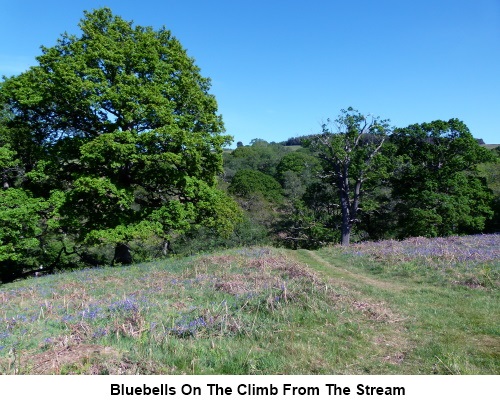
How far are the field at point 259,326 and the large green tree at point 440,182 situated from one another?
20324mm

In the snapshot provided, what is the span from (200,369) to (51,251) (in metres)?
31.9

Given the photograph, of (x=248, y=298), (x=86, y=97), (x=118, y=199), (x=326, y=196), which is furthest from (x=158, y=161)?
(x=326, y=196)

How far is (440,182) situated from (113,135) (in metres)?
31.1

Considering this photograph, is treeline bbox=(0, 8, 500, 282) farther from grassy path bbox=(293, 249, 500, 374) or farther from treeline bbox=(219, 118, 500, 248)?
treeline bbox=(219, 118, 500, 248)

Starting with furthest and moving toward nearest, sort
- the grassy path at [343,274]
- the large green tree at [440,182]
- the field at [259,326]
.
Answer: the large green tree at [440,182], the grassy path at [343,274], the field at [259,326]

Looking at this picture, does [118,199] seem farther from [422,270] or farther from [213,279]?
[422,270]

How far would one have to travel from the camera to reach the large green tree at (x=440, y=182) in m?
33.5

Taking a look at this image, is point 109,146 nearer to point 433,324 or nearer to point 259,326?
point 259,326

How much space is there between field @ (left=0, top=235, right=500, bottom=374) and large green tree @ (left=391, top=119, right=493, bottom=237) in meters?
20.3

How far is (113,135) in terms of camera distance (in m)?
19.8

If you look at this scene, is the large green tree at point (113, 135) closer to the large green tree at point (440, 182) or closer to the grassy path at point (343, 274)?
the grassy path at point (343, 274)

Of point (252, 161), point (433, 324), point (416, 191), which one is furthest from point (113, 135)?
point (252, 161)

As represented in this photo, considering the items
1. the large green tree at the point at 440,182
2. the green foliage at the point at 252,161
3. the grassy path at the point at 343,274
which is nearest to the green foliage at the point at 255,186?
the green foliage at the point at 252,161
